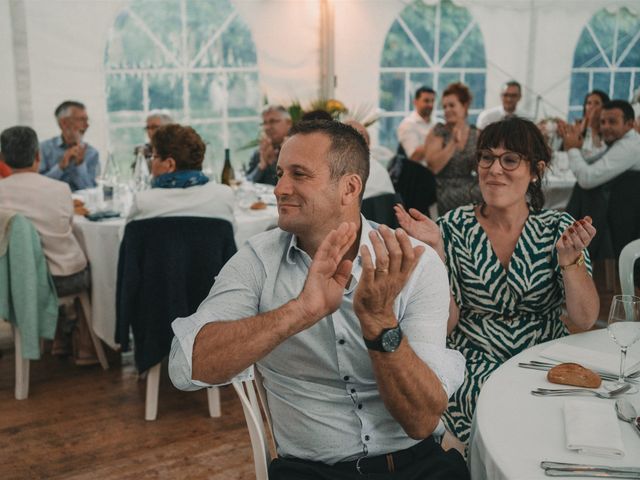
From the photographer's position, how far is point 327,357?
1.72 metres

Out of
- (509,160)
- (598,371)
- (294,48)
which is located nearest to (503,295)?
(509,160)

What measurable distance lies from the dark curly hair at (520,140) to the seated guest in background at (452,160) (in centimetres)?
255

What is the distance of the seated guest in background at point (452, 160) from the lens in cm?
504

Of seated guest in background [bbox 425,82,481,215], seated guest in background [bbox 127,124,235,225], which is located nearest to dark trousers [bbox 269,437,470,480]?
seated guest in background [bbox 127,124,235,225]

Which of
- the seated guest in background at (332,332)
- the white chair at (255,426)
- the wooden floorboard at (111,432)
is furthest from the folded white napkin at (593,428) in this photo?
the wooden floorboard at (111,432)

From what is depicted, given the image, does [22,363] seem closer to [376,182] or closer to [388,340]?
[376,182]

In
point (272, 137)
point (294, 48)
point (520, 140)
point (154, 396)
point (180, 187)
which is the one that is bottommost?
point (154, 396)

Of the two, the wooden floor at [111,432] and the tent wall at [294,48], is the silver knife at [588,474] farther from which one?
the tent wall at [294,48]

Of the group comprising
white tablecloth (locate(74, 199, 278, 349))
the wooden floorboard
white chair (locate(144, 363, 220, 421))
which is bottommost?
the wooden floorboard

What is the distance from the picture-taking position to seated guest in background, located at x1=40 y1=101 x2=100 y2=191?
16.2 ft

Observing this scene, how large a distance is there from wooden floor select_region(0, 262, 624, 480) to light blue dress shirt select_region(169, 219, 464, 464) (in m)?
1.23

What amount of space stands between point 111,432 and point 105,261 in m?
0.96

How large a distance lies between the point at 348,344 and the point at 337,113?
15.3 ft

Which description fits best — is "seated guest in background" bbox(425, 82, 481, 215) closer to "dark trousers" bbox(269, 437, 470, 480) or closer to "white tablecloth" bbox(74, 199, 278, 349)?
"white tablecloth" bbox(74, 199, 278, 349)
